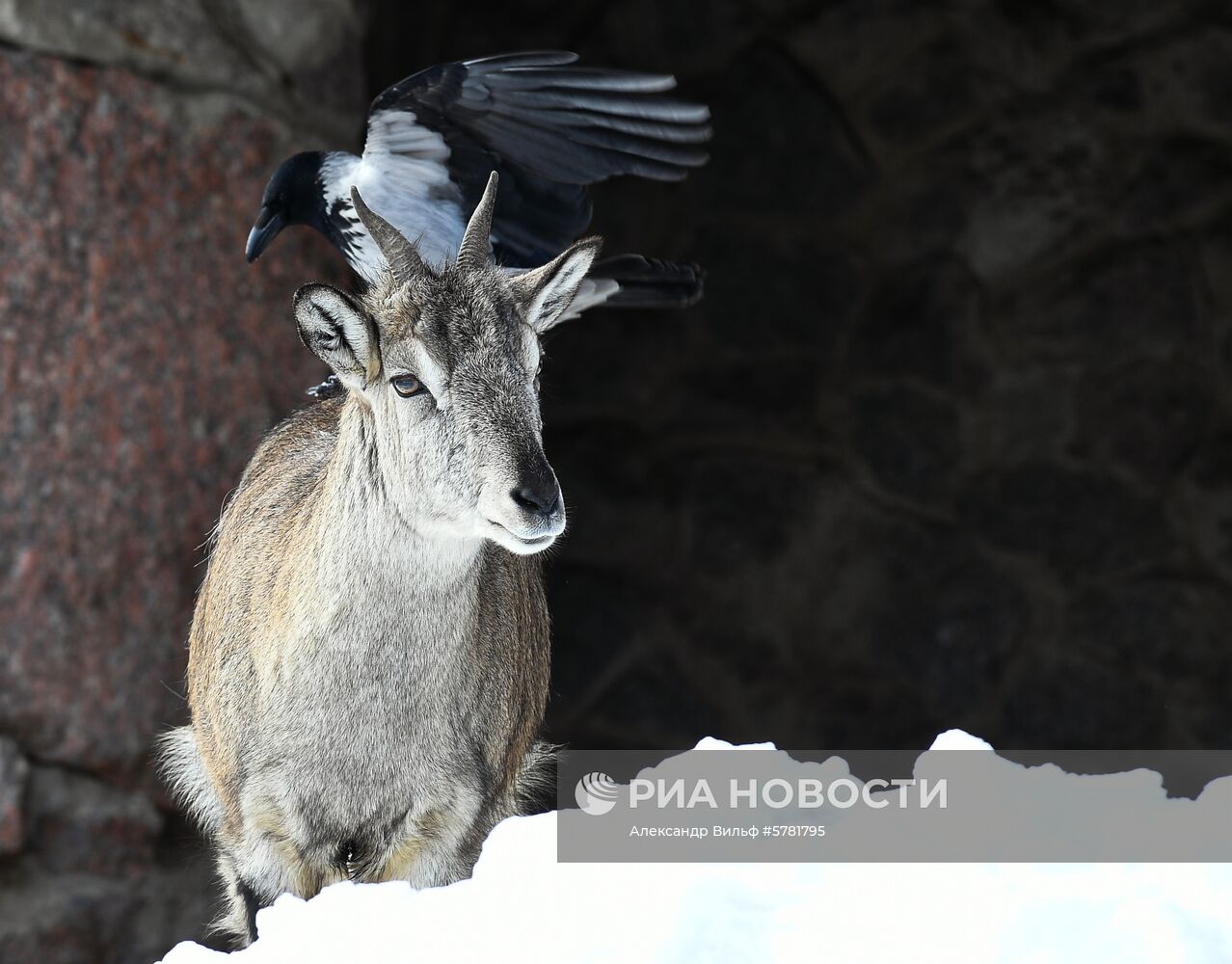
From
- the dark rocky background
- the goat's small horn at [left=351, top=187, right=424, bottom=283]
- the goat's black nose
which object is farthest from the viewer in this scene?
the dark rocky background

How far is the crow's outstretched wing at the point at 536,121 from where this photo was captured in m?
→ 3.33

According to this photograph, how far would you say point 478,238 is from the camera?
9.58ft

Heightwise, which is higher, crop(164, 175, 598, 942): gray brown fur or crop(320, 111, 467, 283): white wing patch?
crop(320, 111, 467, 283): white wing patch

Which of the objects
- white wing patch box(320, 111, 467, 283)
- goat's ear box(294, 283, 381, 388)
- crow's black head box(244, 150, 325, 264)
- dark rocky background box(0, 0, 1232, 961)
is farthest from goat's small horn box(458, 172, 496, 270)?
dark rocky background box(0, 0, 1232, 961)

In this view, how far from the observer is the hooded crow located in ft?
11.0

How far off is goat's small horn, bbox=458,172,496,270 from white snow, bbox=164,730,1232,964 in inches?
42.3

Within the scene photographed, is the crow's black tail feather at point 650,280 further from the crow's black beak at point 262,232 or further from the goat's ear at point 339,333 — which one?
the goat's ear at point 339,333

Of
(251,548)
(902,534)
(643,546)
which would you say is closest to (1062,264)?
(902,534)

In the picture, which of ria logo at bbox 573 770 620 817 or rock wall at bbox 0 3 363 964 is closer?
ria logo at bbox 573 770 620 817

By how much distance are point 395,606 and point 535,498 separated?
1.50ft

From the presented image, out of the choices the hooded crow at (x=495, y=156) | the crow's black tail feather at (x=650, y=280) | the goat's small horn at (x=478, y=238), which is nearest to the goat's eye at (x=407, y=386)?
the goat's small horn at (x=478, y=238)

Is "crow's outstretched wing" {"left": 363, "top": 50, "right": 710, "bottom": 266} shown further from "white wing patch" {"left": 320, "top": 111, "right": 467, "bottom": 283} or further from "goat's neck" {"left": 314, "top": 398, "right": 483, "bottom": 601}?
"goat's neck" {"left": 314, "top": 398, "right": 483, "bottom": 601}

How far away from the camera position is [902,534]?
579cm

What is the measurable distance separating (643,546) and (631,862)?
336 centimetres
